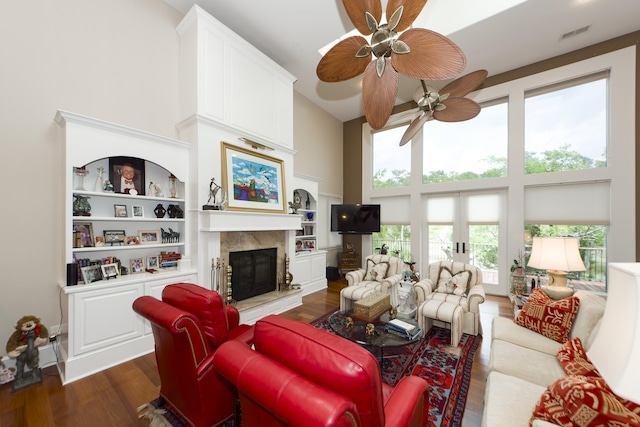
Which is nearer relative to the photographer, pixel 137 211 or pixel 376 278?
pixel 137 211

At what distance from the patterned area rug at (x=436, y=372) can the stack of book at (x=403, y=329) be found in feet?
1.18

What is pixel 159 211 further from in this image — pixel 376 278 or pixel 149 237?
pixel 376 278

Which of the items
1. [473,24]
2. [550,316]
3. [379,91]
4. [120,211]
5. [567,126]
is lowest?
[550,316]

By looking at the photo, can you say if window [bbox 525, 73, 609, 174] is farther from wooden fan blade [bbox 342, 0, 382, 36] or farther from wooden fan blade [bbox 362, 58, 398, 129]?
wooden fan blade [bbox 342, 0, 382, 36]

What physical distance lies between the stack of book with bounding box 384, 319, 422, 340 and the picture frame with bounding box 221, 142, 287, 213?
2487 mm

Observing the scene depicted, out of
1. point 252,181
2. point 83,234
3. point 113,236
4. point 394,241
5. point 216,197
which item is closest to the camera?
point 83,234

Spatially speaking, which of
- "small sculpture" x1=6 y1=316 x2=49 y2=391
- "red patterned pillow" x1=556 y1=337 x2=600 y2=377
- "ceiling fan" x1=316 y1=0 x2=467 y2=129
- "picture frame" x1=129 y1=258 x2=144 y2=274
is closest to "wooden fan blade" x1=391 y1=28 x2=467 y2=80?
"ceiling fan" x1=316 y1=0 x2=467 y2=129

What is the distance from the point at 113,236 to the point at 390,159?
18.6 ft

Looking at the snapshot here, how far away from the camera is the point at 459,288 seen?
3438mm

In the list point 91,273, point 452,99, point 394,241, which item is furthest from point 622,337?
point 394,241

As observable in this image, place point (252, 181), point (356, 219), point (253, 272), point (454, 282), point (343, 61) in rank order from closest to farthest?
1. point (343, 61)
2. point (454, 282)
3. point (252, 181)
4. point (253, 272)
5. point (356, 219)

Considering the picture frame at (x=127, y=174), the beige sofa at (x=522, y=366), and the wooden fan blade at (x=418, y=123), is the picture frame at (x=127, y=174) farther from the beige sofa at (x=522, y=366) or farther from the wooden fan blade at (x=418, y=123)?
the beige sofa at (x=522, y=366)

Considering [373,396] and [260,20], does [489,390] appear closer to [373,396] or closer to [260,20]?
[373,396]

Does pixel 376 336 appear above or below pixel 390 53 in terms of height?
below
